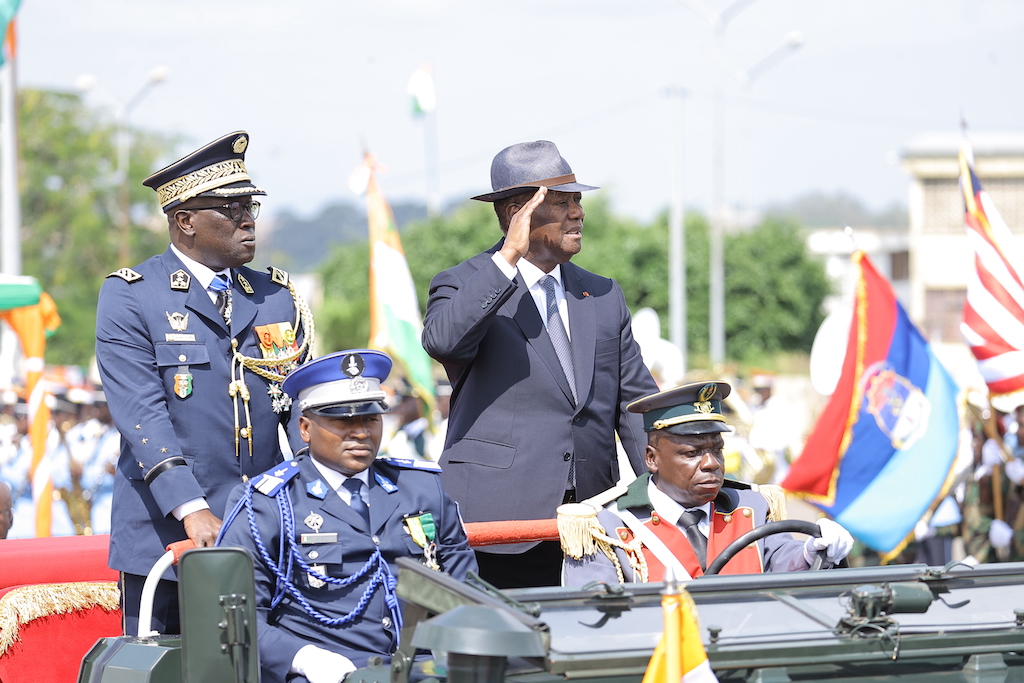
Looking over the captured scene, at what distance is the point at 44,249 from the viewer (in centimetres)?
3469

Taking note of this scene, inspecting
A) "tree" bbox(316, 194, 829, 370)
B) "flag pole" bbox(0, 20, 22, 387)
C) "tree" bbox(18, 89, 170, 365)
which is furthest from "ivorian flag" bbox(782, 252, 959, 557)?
"tree" bbox(18, 89, 170, 365)

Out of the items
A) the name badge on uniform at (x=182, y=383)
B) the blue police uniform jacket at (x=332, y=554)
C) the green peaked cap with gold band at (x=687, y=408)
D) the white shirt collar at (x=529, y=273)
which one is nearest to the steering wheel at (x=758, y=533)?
the green peaked cap with gold band at (x=687, y=408)

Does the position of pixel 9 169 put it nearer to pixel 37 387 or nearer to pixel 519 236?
pixel 37 387

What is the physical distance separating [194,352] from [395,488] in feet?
2.58

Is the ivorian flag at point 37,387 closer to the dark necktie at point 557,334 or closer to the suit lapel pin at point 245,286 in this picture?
the suit lapel pin at point 245,286

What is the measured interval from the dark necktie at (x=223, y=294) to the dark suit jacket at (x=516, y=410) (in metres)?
0.63

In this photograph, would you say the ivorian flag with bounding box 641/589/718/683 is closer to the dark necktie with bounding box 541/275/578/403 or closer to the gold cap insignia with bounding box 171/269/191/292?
the dark necktie with bounding box 541/275/578/403

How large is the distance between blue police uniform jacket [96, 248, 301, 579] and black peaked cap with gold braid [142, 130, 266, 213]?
0.22 m

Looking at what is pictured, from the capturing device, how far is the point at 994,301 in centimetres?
805

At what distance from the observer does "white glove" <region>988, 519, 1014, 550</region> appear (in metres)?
9.95

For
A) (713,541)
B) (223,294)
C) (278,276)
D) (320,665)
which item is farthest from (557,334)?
(320,665)

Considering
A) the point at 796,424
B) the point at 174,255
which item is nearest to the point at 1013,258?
the point at 796,424

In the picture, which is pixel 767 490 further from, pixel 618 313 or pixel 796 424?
pixel 796 424

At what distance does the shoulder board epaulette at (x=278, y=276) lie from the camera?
168 inches
